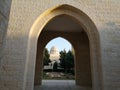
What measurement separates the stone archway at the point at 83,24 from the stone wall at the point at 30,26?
19cm

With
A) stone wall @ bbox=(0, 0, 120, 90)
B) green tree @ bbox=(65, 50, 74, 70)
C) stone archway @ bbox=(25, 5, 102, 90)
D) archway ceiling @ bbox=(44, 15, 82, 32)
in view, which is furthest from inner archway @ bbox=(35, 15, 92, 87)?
green tree @ bbox=(65, 50, 74, 70)

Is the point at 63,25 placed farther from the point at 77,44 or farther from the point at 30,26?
the point at 30,26

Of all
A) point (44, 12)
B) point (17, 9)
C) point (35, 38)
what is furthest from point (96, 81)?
point (17, 9)

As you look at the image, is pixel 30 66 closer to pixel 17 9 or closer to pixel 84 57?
pixel 17 9

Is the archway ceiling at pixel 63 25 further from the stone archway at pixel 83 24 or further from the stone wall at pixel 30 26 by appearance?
the stone wall at pixel 30 26

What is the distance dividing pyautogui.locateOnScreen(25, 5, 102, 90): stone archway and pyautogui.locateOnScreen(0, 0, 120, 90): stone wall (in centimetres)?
19

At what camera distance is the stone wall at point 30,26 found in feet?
14.6

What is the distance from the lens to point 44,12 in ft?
16.6

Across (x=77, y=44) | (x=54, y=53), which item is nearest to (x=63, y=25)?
(x=77, y=44)

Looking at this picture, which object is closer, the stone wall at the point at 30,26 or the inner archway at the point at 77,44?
the stone wall at the point at 30,26

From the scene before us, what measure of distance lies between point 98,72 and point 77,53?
4.34 m

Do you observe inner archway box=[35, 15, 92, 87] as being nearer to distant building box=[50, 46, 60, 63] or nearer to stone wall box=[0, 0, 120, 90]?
stone wall box=[0, 0, 120, 90]

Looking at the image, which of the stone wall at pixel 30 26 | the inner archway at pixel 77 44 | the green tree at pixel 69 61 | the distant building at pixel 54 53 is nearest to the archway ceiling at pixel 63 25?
the inner archway at pixel 77 44

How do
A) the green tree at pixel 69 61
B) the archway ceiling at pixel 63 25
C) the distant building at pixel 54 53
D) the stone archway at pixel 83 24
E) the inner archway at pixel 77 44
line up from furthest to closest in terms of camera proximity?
the distant building at pixel 54 53
the green tree at pixel 69 61
the inner archway at pixel 77 44
the archway ceiling at pixel 63 25
the stone archway at pixel 83 24
